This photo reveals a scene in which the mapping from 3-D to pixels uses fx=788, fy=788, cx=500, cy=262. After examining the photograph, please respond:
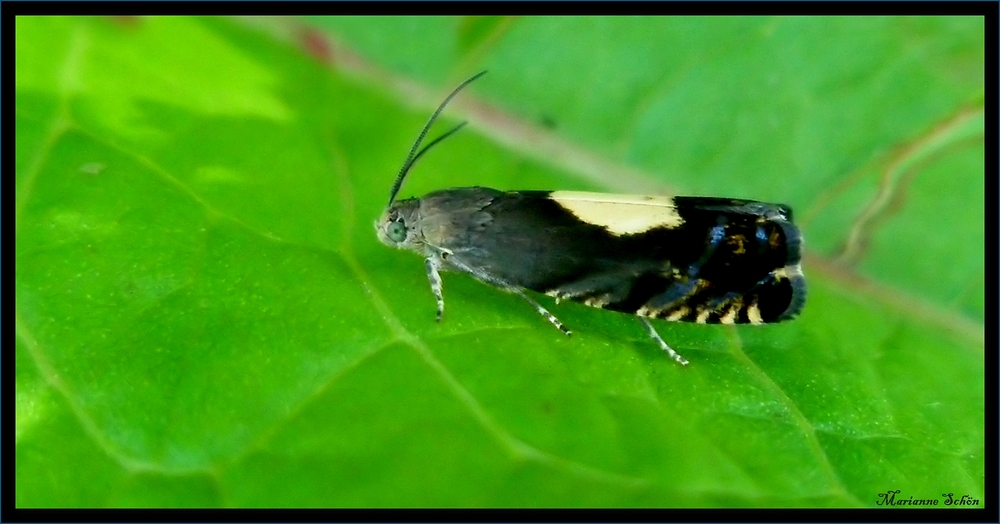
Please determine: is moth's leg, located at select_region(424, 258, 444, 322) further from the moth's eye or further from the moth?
the moth's eye

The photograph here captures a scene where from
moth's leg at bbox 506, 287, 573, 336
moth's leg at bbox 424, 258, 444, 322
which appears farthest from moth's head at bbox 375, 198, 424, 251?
moth's leg at bbox 506, 287, 573, 336

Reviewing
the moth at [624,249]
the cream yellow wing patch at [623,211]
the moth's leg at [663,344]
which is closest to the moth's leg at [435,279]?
the moth at [624,249]

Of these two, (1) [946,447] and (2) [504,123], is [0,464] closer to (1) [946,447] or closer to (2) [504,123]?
(2) [504,123]

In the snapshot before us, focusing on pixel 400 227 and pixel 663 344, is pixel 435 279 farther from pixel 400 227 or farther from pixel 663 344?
pixel 663 344

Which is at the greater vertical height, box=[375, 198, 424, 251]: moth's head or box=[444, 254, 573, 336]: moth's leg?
box=[375, 198, 424, 251]: moth's head

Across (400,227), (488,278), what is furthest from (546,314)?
(400,227)

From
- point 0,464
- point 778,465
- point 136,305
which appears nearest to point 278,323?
point 136,305
